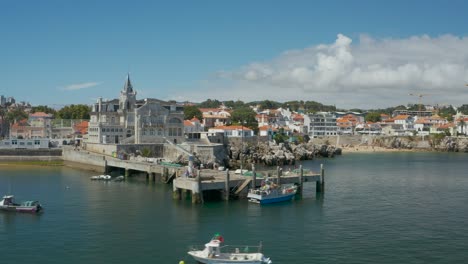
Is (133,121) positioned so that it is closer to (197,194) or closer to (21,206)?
(197,194)

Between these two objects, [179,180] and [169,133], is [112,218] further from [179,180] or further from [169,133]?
[169,133]

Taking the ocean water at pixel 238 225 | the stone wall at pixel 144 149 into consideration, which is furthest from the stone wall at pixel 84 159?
the ocean water at pixel 238 225

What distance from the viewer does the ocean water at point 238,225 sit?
34.6 metres

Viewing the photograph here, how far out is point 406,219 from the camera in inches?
1801

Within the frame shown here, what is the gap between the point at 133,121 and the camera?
99.4 metres

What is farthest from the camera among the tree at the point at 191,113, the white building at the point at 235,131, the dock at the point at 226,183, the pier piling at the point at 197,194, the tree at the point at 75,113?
the tree at the point at 75,113

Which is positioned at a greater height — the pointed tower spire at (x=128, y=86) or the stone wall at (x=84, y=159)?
the pointed tower spire at (x=128, y=86)

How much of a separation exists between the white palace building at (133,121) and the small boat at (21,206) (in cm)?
4700

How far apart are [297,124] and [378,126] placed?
40.1 metres

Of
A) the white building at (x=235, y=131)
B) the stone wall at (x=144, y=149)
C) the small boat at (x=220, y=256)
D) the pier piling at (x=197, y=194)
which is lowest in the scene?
the small boat at (x=220, y=256)

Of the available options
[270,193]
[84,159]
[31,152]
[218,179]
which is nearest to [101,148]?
[84,159]

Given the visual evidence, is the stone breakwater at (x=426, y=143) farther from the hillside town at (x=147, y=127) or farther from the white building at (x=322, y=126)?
the white building at (x=322, y=126)

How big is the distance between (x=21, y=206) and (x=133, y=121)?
52.8 meters

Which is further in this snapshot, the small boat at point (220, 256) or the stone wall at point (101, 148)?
the stone wall at point (101, 148)
